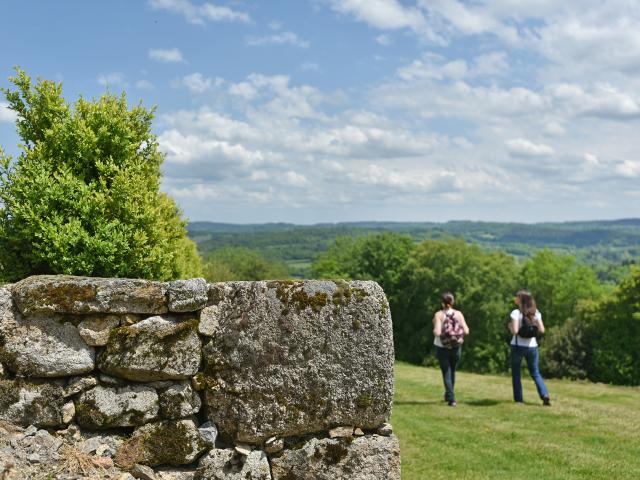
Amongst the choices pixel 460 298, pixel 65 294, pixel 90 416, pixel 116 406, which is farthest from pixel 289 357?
pixel 460 298

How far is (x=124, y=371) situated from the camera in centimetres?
457

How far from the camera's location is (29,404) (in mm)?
4500

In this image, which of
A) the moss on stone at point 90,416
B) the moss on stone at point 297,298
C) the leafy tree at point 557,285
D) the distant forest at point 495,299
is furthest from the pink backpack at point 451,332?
the leafy tree at point 557,285

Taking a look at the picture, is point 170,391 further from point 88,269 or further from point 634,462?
point 634,462

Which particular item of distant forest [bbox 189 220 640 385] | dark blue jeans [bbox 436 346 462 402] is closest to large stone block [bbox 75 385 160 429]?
dark blue jeans [bbox 436 346 462 402]

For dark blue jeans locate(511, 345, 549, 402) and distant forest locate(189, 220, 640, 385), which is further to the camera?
distant forest locate(189, 220, 640, 385)

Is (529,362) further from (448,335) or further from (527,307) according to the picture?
(448,335)

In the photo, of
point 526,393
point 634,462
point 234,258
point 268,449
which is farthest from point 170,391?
point 234,258

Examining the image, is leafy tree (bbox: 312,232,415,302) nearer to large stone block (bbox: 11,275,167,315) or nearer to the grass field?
the grass field

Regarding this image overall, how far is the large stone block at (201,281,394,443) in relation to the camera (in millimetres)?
4711

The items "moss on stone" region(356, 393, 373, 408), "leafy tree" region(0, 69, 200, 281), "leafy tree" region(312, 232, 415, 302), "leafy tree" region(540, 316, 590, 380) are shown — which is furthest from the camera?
"leafy tree" region(312, 232, 415, 302)

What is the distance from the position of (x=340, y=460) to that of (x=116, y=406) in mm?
1927

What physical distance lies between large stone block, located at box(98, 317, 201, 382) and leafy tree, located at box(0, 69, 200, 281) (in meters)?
1.40

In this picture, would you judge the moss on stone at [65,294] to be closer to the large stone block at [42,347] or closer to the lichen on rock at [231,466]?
the large stone block at [42,347]
